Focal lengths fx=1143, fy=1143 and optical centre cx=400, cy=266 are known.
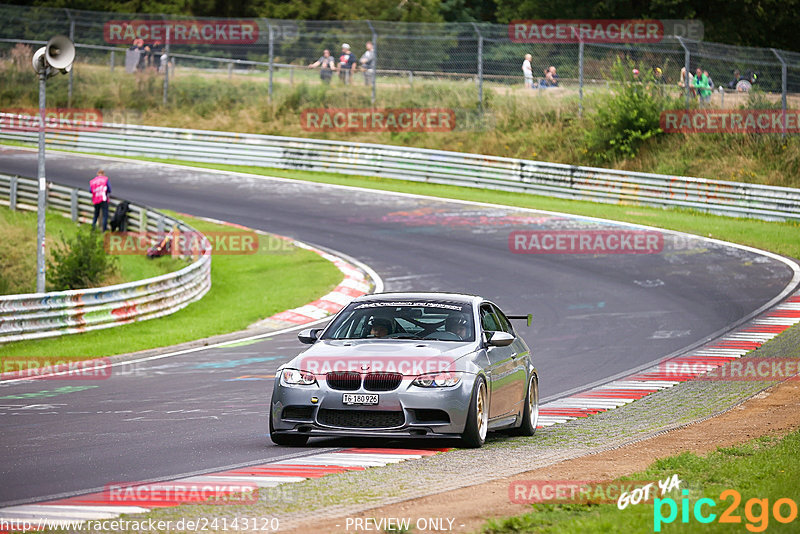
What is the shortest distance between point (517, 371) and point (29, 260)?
1917cm

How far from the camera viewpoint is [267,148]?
40656 millimetres

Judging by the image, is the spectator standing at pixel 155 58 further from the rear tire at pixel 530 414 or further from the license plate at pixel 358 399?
the license plate at pixel 358 399

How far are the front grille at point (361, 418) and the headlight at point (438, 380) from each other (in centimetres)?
31

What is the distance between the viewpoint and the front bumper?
9711mm

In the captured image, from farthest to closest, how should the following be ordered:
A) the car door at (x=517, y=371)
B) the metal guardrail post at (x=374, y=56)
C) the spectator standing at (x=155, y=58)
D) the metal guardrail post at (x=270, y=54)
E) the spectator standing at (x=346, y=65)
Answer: the spectator standing at (x=155, y=58) → the spectator standing at (x=346, y=65) → the metal guardrail post at (x=270, y=54) → the metal guardrail post at (x=374, y=56) → the car door at (x=517, y=371)

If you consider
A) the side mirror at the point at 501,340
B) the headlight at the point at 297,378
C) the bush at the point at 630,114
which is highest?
the bush at the point at 630,114

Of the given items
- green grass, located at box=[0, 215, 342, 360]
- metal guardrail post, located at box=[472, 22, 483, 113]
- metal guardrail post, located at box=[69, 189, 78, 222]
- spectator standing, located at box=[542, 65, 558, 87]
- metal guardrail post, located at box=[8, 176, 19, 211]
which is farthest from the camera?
spectator standing, located at box=[542, 65, 558, 87]

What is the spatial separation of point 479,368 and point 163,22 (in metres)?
39.2

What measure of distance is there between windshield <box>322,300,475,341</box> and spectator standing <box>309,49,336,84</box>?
108ft

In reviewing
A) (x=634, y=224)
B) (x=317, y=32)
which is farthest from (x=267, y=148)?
(x=634, y=224)

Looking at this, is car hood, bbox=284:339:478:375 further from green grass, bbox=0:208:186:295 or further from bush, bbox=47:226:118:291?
green grass, bbox=0:208:186:295

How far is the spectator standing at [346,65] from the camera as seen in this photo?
42.4 m

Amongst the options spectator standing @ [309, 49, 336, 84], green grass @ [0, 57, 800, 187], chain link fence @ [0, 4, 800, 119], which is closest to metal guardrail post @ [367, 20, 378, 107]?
chain link fence @ [0, 4, 800, 119]

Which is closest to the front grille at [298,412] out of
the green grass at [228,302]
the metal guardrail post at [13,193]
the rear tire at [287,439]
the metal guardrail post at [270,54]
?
the rear tire at [287,439]
